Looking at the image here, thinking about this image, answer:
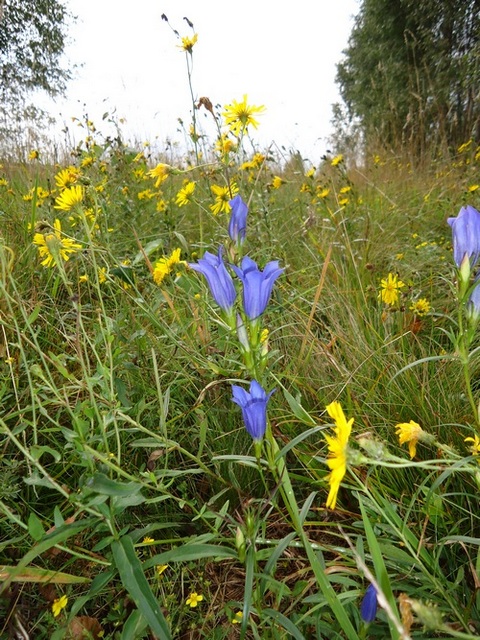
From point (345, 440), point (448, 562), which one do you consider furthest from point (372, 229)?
point (345, 440)

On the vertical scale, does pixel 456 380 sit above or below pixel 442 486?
above

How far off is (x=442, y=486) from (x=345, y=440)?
0.62 metres

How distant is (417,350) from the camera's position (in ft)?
4.93

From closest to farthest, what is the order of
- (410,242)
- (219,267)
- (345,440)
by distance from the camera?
(345,440)
(219,267)
(410,242)

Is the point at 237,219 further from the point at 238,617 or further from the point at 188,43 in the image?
the point at 188,43

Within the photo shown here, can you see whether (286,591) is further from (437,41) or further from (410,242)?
(437,41)

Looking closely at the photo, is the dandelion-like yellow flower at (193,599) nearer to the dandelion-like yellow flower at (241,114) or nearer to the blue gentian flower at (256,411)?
the blue gentian flower at (256,411)

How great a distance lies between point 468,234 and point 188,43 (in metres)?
1.38

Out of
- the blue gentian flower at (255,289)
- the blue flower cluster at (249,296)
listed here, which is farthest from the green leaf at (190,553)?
the blue gentian flower at (255,289)

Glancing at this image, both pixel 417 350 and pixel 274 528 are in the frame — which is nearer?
pixel 274 528

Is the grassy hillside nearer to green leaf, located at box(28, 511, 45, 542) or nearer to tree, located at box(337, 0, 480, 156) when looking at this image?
green leaf, located at box(28, 511, 45, 542)

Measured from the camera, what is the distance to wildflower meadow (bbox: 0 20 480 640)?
2.47ft

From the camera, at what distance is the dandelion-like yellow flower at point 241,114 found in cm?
146

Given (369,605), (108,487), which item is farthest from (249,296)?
(369,605)
